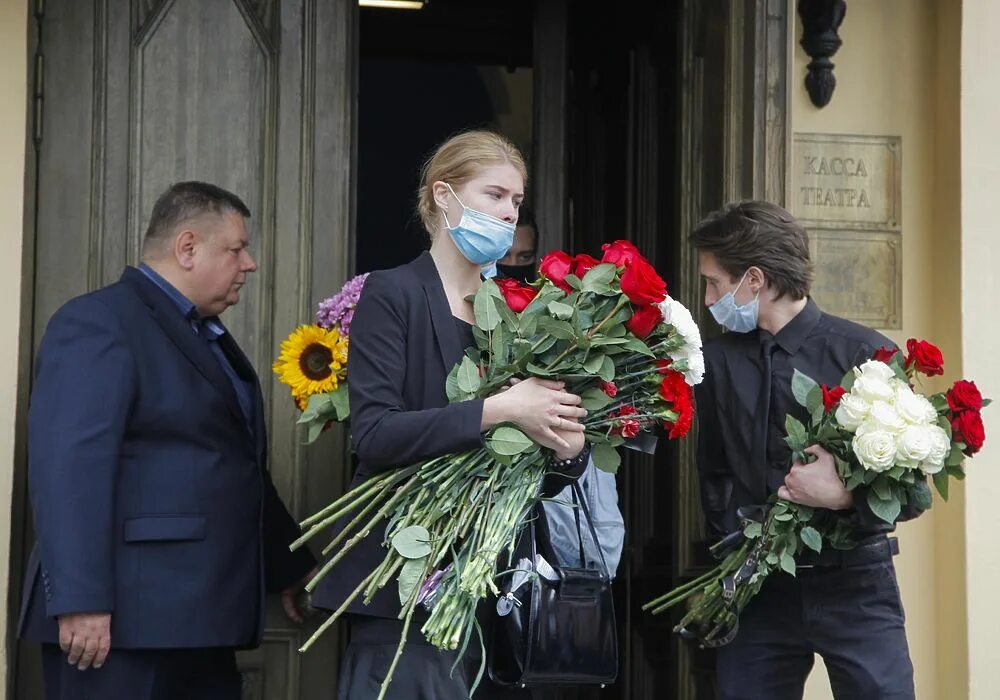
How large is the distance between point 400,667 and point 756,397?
4.50 feet

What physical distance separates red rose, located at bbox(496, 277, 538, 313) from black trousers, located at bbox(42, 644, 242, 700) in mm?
1382

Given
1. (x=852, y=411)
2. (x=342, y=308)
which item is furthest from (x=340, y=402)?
(x=852, y=411)

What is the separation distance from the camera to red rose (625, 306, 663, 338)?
3191mm

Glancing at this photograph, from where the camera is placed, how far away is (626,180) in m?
6.03

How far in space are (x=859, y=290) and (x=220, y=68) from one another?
2278mm

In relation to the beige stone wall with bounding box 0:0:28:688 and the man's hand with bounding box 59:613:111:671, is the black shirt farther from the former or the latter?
the beige stone wall with bounding box 0:0:28:688

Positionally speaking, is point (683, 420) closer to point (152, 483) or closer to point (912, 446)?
point (912, 446)

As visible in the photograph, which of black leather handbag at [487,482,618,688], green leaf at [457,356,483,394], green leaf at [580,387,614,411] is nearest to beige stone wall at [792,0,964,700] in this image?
black leather handbag at [487,482,618,688]

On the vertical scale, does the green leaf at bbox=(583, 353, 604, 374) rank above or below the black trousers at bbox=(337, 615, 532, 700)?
above

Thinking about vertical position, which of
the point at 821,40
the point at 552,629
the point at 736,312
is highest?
the point at 821,40

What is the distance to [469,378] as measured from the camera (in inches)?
126

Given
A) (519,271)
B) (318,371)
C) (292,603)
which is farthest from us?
(519,271)

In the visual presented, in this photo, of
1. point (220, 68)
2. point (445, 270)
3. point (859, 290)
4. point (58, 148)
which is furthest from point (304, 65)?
point (859, 290)

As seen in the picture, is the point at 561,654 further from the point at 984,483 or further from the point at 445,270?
the point at 984,483
